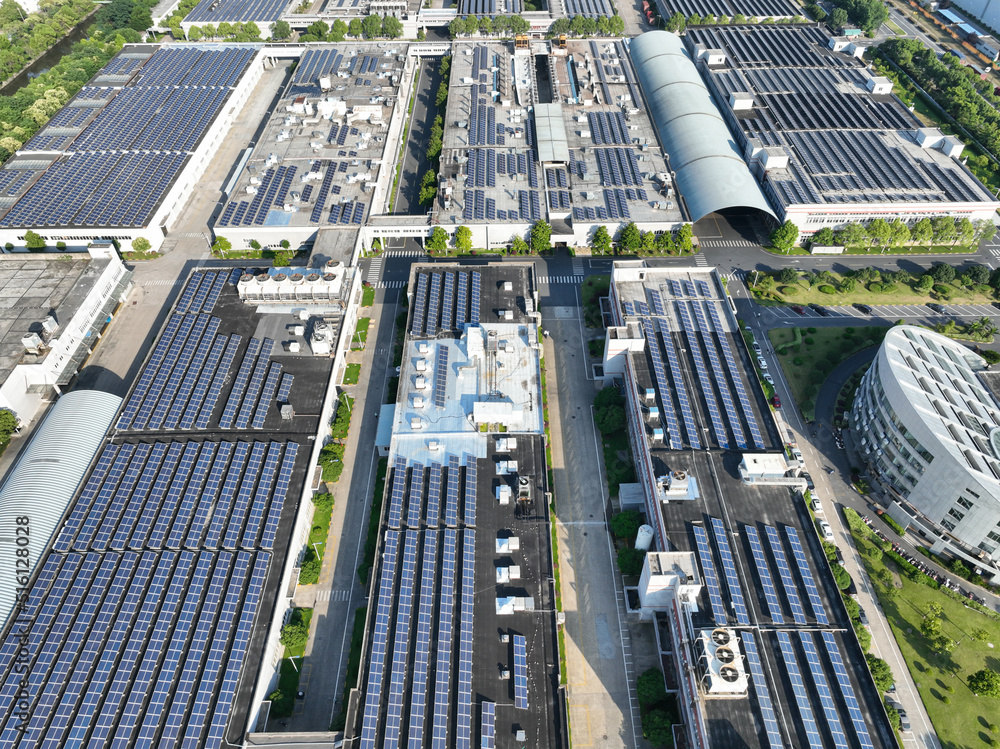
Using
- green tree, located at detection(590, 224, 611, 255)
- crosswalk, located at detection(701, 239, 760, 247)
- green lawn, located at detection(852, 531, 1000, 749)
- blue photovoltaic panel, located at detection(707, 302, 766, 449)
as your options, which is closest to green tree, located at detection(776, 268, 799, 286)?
crosswalk, located at detection(701, 239, 760, 247)

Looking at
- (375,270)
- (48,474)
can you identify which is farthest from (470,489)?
(375,270)

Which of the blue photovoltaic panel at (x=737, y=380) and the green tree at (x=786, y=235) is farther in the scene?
the green tree at (x=786, y=235)

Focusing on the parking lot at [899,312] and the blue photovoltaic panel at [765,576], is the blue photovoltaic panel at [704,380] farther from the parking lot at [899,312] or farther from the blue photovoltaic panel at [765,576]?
the parking lot at [899,312]

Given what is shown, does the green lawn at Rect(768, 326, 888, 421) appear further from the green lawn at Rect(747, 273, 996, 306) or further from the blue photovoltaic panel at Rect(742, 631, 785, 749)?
the blue photovoltaic panel at Rect(742, 631, 785, 749)

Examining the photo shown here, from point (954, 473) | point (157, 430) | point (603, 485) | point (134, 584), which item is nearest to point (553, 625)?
point (603, 485)

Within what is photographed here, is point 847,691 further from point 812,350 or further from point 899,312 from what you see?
point 899,312

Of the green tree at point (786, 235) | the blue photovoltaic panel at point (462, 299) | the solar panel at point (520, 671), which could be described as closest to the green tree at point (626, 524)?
the solar panel at point (520, 671)
